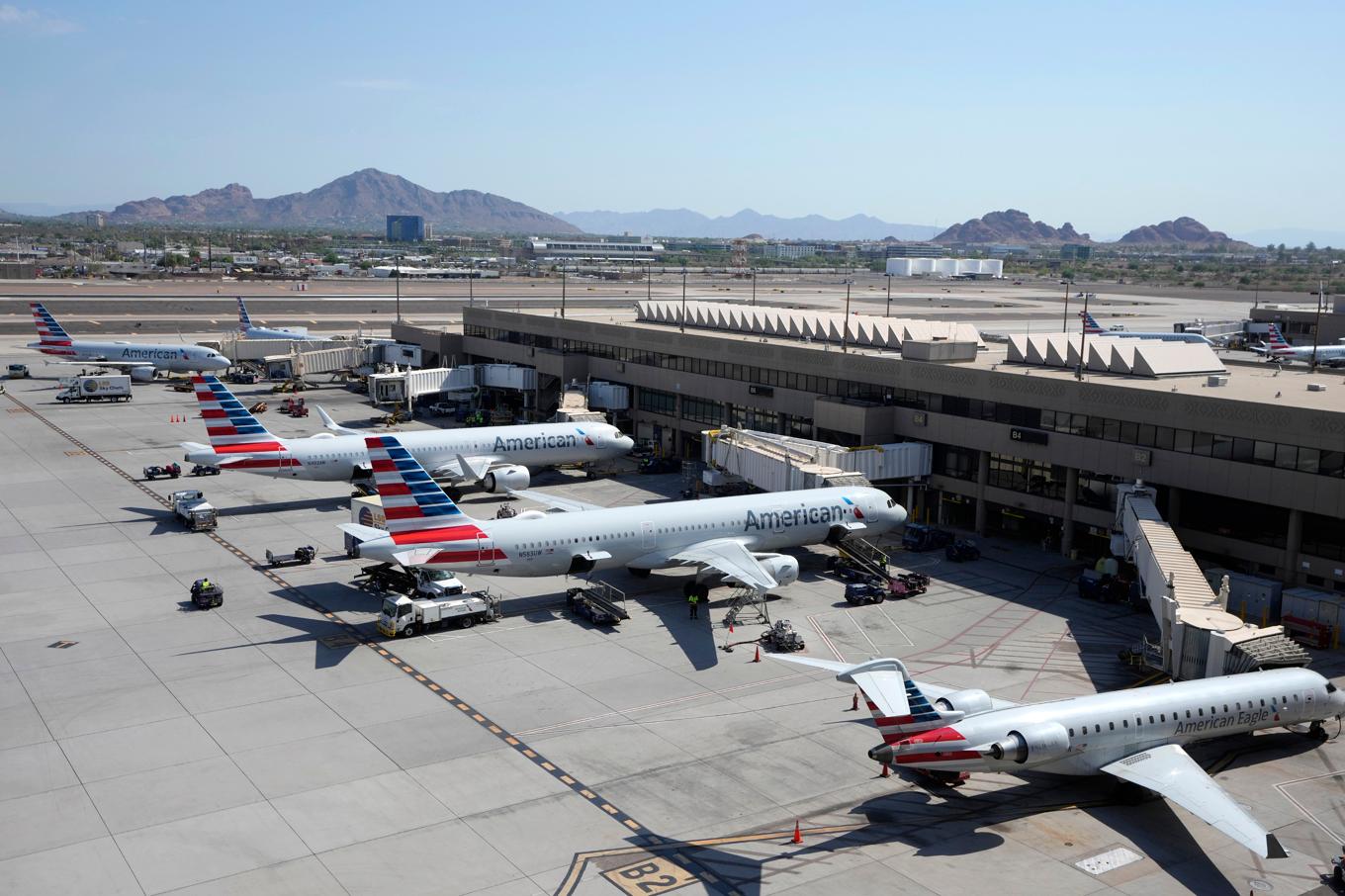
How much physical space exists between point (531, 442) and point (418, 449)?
8.22 meters

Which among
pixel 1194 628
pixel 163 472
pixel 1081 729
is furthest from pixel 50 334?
pixel 1081 729

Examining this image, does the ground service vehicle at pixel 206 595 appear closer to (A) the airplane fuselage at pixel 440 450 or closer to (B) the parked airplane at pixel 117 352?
(A) the airplane fuselage at pixel 440 450

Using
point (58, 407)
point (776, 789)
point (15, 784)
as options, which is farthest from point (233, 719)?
point (58, 407)

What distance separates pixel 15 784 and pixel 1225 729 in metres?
40.3

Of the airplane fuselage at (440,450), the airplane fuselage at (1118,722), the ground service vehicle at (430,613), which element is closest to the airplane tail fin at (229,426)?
the airplane fuselage at (440,450)

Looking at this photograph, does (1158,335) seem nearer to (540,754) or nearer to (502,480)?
(502,480)

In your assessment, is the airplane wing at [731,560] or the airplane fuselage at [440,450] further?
the airplane fuselage at [440,450]

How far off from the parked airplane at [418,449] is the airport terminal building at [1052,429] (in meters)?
10.5

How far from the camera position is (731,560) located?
55.5m

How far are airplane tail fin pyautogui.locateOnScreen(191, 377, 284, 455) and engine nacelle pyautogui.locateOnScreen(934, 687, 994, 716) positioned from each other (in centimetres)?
5023

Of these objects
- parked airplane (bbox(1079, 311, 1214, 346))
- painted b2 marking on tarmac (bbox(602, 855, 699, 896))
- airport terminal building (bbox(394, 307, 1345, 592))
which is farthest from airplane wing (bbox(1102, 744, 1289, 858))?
parked airplane (bbox(1079, 311, 1214, 346))

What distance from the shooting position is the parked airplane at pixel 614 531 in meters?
50.8

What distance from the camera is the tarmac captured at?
31.4m

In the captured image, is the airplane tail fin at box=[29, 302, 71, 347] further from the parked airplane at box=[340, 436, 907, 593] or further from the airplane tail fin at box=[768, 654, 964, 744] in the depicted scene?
the airplane tail fin at box=[768, 654, 964, 744]
